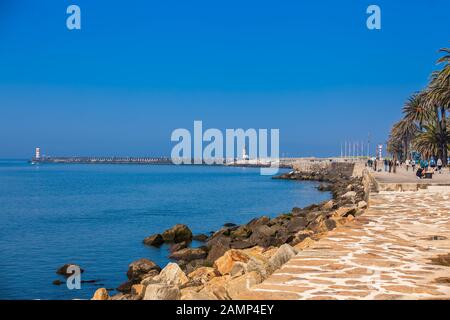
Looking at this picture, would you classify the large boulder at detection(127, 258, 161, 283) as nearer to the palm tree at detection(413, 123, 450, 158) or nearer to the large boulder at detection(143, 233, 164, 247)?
the large boulder at detection(143, 233, 164, 247)

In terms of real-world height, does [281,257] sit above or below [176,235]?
above

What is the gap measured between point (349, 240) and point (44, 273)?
1023 cm

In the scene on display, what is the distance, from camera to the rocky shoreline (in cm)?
673

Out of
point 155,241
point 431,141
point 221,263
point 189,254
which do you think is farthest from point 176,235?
point 431,141

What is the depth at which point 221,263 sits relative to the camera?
1030cm

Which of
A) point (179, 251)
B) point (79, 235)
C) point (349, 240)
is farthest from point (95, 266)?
point (349, 240)

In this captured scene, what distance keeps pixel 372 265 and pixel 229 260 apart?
3604mm

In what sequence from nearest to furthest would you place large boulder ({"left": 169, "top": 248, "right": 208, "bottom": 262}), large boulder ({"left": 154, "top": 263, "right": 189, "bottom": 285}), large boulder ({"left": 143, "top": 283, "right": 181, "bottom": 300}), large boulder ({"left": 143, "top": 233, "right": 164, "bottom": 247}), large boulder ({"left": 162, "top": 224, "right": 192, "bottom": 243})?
large boulder ({"left": 143, "top": 283, "right": 181, "bottom": 300}) → large boulder ({"left": 154, "top": 263, "right": 189, "bottom": 285}) → large boulder ({"left": 169, "top": 248, "right": 208, "bottom": 262}) → large boulder ({"left": 143, "top": 233, "right": 164, "bottom": 247}) → large boulder ({"left": 162, "top": 224, "right": 192, "bottom": 243})

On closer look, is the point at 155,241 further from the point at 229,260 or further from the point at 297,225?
the point at 229,260

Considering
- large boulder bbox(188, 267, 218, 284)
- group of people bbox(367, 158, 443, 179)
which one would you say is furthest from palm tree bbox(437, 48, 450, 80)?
large boulder bbox(188, 267, 218, 284)
